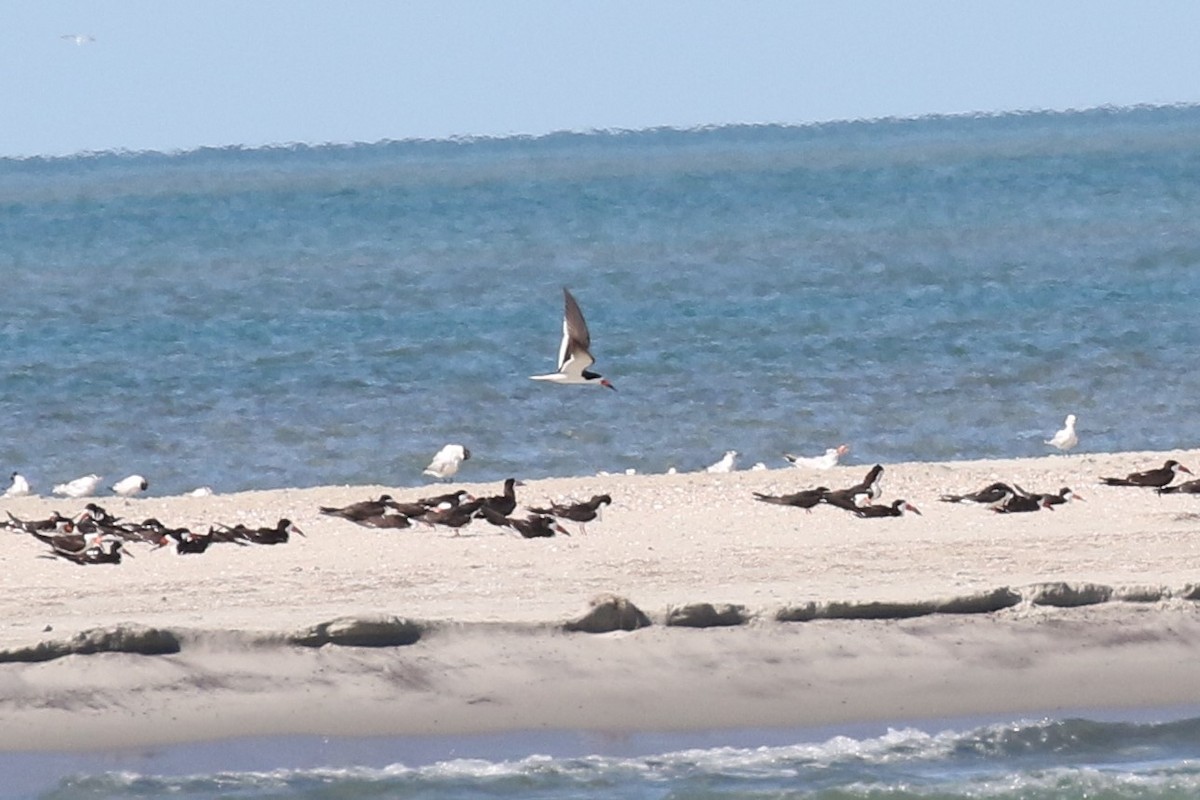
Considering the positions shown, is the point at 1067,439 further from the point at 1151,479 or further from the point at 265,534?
the point at 265,534

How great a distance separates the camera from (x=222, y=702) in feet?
36.3

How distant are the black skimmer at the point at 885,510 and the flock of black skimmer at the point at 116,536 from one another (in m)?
3.41

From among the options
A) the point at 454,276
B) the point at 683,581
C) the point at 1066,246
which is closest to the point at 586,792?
the point at 683,581

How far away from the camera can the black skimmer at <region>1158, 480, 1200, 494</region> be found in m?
15.4

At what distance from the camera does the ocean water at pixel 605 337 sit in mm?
21891

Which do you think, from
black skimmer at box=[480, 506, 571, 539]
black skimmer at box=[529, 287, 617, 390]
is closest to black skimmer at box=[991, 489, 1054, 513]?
black skimmer at box=[480, 506, 571, 539]

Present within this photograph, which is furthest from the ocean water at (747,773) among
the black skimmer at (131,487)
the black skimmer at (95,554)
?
A: the black skimmer at (131,487)

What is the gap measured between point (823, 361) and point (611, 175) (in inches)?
3400

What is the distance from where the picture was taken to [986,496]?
50.6 ft

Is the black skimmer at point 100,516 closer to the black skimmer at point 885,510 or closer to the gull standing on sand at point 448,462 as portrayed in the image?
the gull standing on sand at point 448,462

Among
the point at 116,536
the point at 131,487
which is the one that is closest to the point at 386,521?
the point at 116,536

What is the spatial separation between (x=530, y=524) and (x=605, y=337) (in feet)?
60.5

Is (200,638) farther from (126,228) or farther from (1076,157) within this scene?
(1076,157)

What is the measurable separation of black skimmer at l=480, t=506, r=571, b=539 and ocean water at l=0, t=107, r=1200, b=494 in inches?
201
